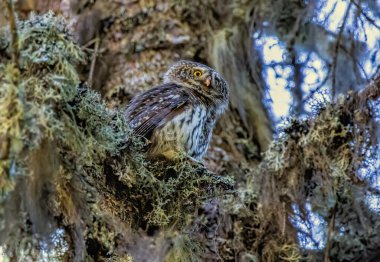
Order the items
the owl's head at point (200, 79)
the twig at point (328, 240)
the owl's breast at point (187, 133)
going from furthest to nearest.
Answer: the owl's head at point (200, 79) → the twig at point (328, 240) → the owl's breast at point (187, 133)

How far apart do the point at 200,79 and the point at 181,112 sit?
2.16 ft

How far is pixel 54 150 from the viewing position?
2438mm

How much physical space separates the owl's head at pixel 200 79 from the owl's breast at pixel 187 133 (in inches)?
13.8

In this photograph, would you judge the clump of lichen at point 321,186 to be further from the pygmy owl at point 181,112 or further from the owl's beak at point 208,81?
the owl's beak at point 208,81

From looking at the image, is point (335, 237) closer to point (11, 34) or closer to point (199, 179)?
point (199, 179)

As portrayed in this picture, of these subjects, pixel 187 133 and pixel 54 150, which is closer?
pixel 54 150

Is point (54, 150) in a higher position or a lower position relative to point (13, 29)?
lower

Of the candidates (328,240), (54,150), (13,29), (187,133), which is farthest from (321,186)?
(13,29)

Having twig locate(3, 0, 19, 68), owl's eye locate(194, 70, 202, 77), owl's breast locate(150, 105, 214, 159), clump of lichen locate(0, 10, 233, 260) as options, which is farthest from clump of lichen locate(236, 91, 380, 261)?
twig locate(3, 0, 19, 68)

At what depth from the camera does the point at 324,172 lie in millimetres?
3914

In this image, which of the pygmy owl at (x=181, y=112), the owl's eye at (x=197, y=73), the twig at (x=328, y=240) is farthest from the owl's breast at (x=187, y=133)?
the twig at (x=328, y=240)

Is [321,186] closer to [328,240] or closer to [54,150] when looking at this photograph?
[328,240]

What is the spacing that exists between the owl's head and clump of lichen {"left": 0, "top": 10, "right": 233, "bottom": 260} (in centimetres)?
135

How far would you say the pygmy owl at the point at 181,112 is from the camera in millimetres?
3824
